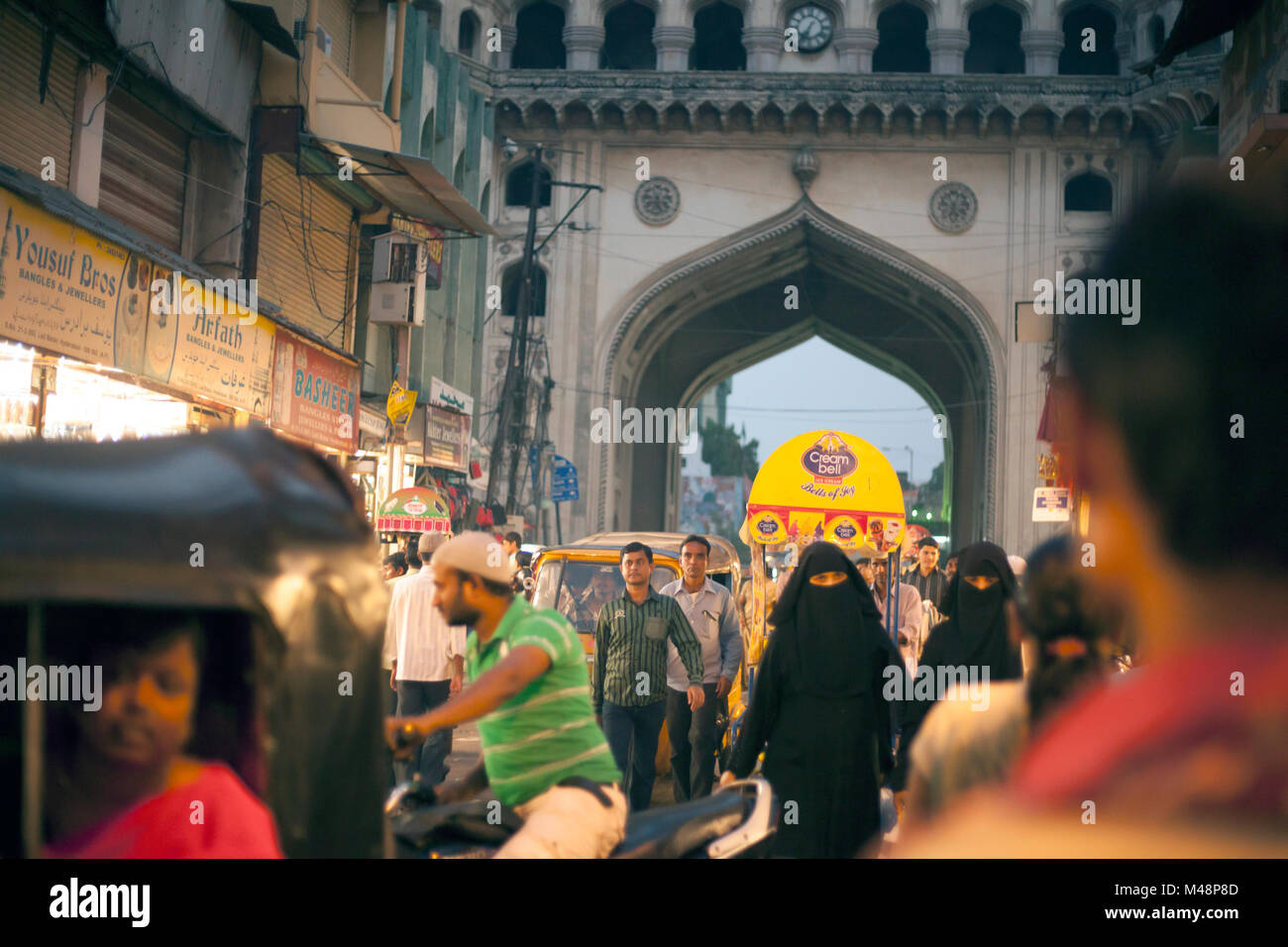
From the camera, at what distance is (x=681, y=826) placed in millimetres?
3564

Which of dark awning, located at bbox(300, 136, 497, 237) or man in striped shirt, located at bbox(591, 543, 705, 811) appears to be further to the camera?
dark awning, located at bbox(300, 136, 497, 237)

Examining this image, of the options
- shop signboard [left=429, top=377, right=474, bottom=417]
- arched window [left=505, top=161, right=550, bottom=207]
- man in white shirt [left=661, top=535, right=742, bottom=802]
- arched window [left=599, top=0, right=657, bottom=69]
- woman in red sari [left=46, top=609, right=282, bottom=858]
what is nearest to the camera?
woman in red sari [left=46, top=609, right=282, bottom=858]

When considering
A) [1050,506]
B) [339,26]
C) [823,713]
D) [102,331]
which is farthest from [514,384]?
[823,713]

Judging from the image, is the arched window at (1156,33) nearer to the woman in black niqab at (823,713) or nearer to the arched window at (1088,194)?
the arched window at (1088,194)

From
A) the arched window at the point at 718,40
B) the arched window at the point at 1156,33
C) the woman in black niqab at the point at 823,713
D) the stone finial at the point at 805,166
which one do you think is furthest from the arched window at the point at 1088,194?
the woman in black niqab at the point at 823,713

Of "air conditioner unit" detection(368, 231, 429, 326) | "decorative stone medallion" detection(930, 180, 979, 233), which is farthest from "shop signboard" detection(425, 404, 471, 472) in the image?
"decorative stone medallion" detection(930, 180, 979, 233)

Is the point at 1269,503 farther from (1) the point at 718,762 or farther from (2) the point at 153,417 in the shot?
(2) the point at 153,417

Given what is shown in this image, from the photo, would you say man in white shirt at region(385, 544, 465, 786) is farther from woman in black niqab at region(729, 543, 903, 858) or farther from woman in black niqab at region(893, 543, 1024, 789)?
woman in black niqab at region(893, 543, 1024, 789)

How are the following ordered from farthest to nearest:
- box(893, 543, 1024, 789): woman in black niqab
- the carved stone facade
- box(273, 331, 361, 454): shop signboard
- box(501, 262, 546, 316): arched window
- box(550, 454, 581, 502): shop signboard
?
box(501, 262, 546, 316): arched window, the carved stone facade, box(550, 454, 581, 502): shop signboard, box(273, 331, 361, 454): shop signboard, box(893, 543, 1024, 789): woman in black niqab

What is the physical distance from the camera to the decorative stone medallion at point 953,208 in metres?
29.4

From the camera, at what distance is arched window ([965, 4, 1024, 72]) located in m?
30.7

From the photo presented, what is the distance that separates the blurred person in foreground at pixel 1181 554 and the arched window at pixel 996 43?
3267cm

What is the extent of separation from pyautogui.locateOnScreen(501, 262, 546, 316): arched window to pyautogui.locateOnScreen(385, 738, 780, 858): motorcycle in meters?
26.7

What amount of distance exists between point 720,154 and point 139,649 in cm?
2963
